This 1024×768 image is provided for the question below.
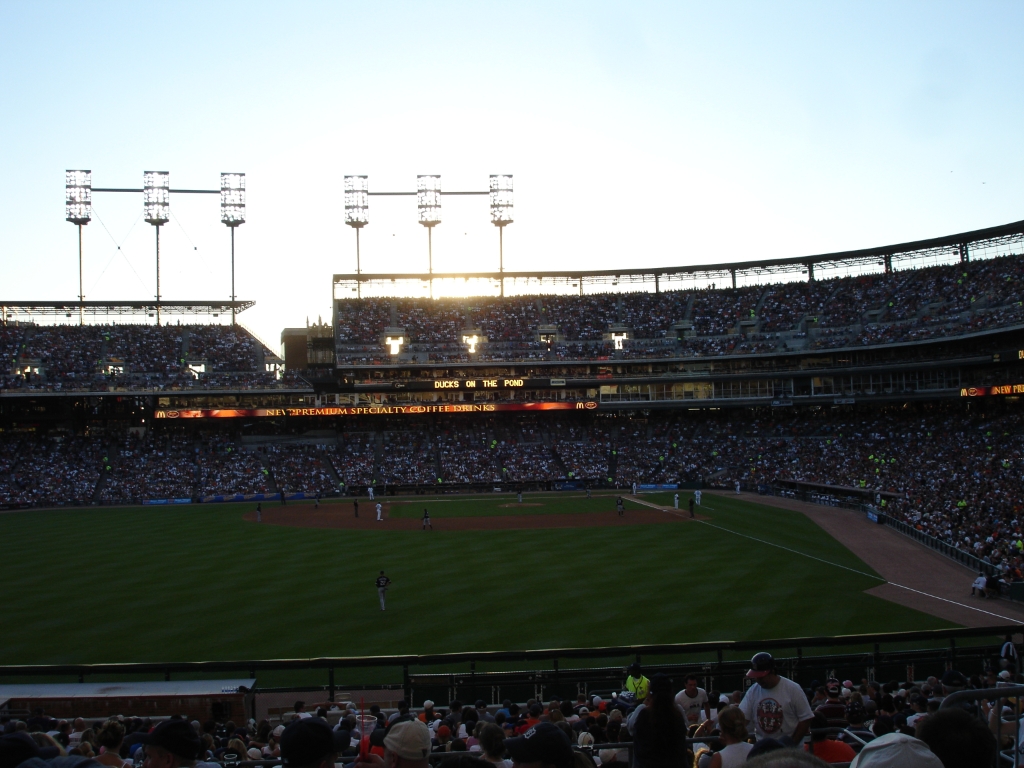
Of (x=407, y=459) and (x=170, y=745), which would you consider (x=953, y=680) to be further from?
(x=407, y=459)

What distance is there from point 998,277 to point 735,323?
2224 cm

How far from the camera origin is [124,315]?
78625mm

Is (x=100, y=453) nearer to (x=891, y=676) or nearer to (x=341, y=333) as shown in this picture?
(x=341, y=333)

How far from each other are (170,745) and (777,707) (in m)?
4.95

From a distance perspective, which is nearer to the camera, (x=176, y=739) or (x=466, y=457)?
(x=176, y=739)

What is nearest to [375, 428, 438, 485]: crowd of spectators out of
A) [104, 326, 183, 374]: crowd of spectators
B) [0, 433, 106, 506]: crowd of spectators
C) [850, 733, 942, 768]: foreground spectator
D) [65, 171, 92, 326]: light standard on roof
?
[104, 326, 183, 374]: crowd of spectators

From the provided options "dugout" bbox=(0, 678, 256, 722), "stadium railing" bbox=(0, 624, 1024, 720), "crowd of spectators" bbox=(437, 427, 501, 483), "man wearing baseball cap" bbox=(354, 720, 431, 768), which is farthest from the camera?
"crowd of spectators" bbox=(437, 427, 501, 483)

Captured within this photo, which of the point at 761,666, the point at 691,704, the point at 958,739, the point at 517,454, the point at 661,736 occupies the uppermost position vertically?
the point at 958,739

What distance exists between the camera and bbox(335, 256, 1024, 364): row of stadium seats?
209 ft

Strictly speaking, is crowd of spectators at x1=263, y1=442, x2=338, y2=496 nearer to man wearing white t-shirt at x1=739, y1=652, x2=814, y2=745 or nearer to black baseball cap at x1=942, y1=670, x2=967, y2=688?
black baseball cap at x1=942, y1=670, x2=967, y2=688

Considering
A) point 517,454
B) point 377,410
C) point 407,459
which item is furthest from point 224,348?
point 517,454

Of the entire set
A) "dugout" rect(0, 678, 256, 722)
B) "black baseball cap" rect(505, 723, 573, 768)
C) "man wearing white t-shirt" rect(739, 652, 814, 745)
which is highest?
"black baseball cap" rect(505, 723, 573, 768)

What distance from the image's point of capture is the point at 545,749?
3965 millimetres

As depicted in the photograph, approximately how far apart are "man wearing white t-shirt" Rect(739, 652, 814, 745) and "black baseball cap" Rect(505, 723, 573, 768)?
10.7ft
